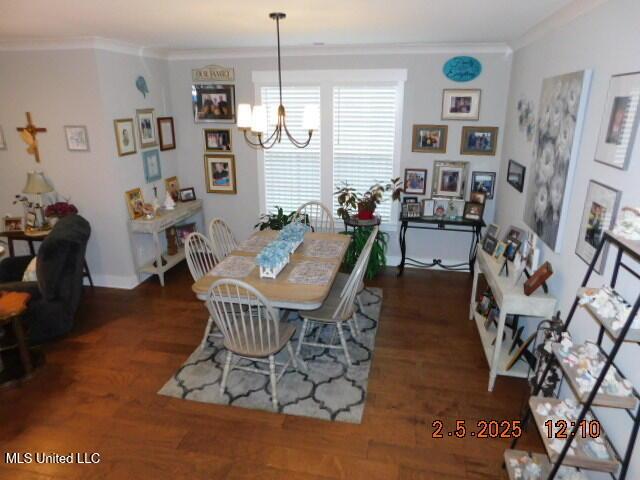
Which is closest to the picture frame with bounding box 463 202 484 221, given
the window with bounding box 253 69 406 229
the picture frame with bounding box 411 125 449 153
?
the picture frame with bounding box 411 125 449 153

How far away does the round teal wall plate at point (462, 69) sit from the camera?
446cm

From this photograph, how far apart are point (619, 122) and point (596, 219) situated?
49 centimetres

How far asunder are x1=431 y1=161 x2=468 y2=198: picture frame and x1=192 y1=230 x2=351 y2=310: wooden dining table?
5.04 ft

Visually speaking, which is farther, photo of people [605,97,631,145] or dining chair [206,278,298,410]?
dining chair [206,278,298,410]

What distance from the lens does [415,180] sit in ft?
16.1

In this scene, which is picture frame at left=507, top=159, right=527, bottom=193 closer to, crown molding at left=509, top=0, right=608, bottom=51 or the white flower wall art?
the white flower wall art

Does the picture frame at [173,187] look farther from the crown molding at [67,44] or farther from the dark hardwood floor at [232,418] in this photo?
the dark hardwood floor at [232,418]

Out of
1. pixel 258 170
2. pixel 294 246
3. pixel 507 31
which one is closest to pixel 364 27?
pixel 507 31

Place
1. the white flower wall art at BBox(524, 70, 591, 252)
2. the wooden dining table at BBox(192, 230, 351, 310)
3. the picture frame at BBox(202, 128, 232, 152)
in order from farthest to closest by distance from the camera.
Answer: the picture frame at BBox(202, 128, 232, 152) → the wooden dining table at BBox(192, 230, 351, 310) → the white flower wall art at BBox(524, 70, 591, 252)

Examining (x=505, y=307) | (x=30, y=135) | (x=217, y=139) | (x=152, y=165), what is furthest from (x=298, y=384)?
(x=30, y=135)

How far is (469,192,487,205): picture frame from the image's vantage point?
4641 mm

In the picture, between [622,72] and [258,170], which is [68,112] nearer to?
[258,170]

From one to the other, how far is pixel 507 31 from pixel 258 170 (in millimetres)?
3008

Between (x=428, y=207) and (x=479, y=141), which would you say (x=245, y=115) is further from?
(x=479, y=141)
